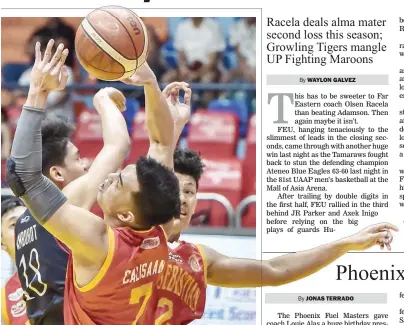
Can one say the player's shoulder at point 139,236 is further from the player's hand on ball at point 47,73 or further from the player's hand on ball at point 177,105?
the player's hand on ball at point 177,105

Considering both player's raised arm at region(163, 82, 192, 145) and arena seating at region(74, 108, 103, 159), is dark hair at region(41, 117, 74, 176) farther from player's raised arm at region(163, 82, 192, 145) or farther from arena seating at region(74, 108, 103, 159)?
arena seating at region(74, 108, 103, 159)

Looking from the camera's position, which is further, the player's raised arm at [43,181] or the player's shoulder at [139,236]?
the player's shoulder at [139,236]

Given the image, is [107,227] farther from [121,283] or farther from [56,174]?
[56,174]

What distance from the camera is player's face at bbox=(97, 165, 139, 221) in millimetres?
1828

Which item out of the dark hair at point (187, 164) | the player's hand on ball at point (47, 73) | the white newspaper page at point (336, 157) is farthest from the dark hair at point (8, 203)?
the player's hand on ball at point (47, 73)

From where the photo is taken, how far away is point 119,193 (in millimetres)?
1834

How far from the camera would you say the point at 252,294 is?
2584 mm

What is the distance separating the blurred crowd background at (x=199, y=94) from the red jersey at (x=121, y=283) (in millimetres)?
836

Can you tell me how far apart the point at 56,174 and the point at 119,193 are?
17.2 inches

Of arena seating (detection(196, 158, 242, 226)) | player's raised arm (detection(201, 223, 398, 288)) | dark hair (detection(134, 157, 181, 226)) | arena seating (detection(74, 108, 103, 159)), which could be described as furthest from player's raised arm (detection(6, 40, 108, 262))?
arena seating (detection(74, 108, 103, 159))

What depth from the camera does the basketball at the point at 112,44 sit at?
211 centimetres

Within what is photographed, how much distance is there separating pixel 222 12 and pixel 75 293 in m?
1.19

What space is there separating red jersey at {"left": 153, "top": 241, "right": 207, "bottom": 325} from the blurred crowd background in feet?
1.47

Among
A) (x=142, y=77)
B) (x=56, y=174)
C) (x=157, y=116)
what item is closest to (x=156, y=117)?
(x=157, y=116)
